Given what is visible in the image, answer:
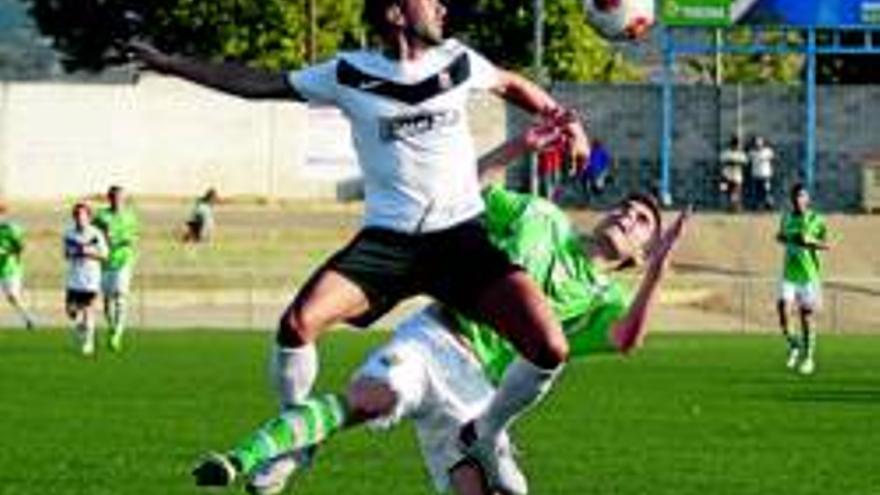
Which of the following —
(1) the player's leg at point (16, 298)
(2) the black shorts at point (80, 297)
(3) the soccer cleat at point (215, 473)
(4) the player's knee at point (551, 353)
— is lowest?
(1) the player's leg at point (16, 298)

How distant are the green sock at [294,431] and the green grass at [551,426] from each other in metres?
6.18

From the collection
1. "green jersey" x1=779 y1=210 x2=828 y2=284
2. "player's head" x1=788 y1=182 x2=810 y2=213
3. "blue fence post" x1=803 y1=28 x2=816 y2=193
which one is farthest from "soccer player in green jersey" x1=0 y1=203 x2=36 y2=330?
"blue fence post" x1=803 y1=28 x2=816 y2=193

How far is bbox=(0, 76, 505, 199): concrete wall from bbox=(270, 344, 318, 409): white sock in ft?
208

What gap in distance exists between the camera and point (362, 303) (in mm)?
14297

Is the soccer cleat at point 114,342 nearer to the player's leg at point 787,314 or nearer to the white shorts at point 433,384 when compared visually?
the player's leg at point 787,314

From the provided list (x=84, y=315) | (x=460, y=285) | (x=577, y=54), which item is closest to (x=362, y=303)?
(x=460, y=285)

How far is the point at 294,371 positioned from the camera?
14.3 m

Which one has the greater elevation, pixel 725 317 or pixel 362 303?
pixel 362 303

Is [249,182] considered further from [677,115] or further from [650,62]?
[650,62]

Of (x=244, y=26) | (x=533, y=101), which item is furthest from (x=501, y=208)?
(x=244, y=26)

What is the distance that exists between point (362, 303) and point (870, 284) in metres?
48.1

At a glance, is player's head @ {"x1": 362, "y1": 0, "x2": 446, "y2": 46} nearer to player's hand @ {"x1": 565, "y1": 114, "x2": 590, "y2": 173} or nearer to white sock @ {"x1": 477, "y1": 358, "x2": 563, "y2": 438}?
player's hand @ {"x1": 565, "y1": 114, "x2": 590, "y2": 173}

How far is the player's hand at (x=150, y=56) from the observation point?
14.5 metres

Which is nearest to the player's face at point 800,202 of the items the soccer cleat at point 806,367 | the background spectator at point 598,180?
the soccer cleat at point 806,367
